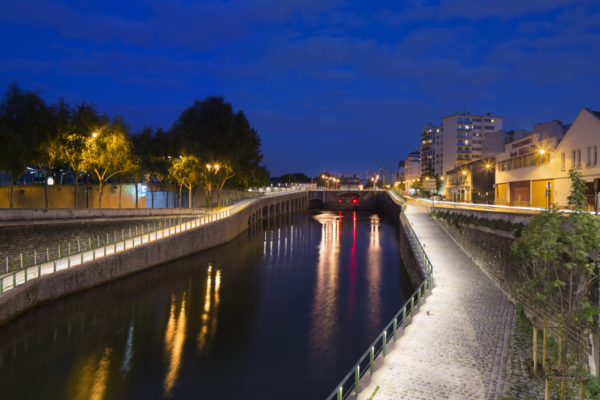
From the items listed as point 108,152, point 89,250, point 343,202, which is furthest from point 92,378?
point 343,202

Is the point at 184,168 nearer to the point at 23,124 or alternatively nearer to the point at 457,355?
the point at 23,124

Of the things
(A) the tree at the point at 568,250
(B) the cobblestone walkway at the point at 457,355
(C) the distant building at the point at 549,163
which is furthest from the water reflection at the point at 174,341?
(C) the distant building at the point at 549,163

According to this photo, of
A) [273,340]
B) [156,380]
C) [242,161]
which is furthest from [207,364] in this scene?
[242,161]

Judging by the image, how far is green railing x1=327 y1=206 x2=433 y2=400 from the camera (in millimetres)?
9641

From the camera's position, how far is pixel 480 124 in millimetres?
141500

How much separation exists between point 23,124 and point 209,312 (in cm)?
2093

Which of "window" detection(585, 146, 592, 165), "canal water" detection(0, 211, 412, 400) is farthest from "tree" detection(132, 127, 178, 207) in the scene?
"window" detection(585, 146, 592, 165)

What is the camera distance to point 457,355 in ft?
38.2

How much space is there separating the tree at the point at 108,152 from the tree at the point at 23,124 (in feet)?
12.3

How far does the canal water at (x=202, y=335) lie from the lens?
47.1ft

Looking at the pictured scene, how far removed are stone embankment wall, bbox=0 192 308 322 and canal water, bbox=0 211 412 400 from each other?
632 mm

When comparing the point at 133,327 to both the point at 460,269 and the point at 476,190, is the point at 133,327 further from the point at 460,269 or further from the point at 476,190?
the point at 476,190

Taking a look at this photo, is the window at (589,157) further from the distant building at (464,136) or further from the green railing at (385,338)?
the distant building at (464,136)

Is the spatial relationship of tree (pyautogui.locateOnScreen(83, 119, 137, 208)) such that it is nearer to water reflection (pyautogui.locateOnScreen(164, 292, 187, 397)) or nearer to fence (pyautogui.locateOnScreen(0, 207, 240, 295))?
fence (pyautogui.locateOnScreen(0, 207, 240, 295))
